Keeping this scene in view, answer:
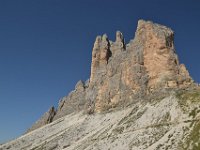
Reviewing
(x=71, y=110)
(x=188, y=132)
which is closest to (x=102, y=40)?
(x=71, y=110)

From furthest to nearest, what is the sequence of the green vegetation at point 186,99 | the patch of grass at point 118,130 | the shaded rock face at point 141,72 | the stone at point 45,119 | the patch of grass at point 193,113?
the stone at point 45,119 → the shaded rock face at point 141,72 → the patch of grass at point 118,130 → the green vegetation at point 186,99 → the patch of grass at point 193,113

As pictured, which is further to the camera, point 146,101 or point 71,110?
point 71,110

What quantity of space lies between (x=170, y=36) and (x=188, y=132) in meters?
53.5

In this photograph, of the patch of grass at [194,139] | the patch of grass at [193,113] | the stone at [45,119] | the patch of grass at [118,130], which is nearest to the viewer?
the patch of grass at [194,139]

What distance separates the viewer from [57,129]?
428 feet

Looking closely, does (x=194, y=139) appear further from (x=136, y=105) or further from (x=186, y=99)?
(x=136, y=105)

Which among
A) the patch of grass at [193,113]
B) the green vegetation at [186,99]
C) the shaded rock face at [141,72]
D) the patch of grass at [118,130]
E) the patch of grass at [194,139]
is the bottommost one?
the patch of grass at [194,139]

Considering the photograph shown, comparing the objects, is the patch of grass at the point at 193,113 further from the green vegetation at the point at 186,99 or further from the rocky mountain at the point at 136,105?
the green vegetation at the point at 186,99

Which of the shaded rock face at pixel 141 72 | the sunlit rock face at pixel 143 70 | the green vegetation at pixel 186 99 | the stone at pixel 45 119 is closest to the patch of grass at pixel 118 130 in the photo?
the green vegetation at pixel 186 99

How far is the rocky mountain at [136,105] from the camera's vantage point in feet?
270

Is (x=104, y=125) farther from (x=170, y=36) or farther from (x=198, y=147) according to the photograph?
(x=198, y=147)

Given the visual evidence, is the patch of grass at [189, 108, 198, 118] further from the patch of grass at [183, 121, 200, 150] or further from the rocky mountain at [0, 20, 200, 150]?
the patch of grass at [183, 121, 200, 150]

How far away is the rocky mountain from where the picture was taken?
82.3 meters

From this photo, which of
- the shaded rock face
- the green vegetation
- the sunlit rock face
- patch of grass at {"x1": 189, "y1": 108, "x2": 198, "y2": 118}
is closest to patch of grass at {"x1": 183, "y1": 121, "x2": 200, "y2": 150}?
patch of grass at {"x1": 189, "y1": 108, "x2": 198, "y2": 118}
